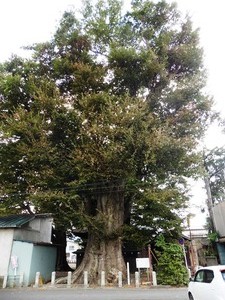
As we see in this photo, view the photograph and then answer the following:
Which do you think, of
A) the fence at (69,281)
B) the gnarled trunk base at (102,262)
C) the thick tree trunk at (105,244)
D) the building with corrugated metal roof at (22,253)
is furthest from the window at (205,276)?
the building with corrugated metal roof at (22,253)

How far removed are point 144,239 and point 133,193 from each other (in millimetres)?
3022

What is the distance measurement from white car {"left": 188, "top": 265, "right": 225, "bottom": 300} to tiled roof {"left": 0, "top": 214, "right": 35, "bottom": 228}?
13.6m

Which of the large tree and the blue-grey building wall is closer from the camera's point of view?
the large tree

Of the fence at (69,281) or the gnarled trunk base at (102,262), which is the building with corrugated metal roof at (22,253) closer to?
the fence at (69,281)

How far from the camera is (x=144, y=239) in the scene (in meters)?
17.9

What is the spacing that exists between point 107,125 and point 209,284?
1082 centimetres

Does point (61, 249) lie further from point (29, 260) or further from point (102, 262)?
point (102, 262)

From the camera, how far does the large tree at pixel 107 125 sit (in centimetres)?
1636

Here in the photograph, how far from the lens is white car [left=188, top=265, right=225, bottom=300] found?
6500 mm

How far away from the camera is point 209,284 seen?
23.0 feet

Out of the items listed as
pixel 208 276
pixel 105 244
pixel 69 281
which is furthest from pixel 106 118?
pixel 208 276

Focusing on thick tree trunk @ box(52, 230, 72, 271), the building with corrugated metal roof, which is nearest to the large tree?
the building with corrugated metal roof

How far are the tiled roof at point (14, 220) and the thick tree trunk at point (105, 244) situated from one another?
189 inches

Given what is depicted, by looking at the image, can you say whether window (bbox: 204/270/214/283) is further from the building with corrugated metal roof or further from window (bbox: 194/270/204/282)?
the building with corrugated metal roof
